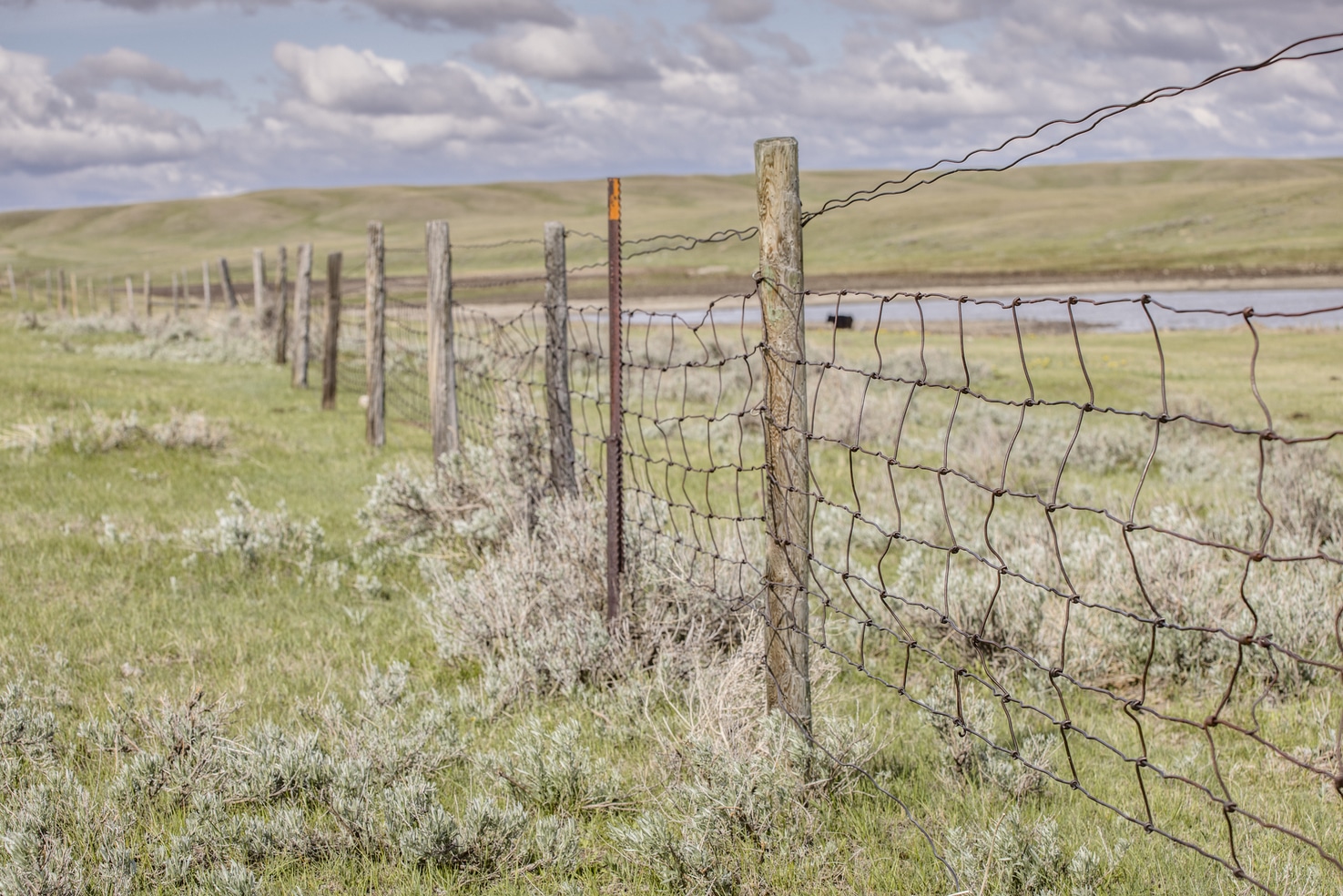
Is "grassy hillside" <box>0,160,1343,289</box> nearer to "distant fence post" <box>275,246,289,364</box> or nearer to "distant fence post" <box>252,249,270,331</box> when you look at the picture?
"distant fence post" <box>252,249,270,331</box>

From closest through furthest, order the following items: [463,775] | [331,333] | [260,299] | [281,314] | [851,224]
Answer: [463,775] < [331,333] < [281,314] < [260,299] < [851,224]

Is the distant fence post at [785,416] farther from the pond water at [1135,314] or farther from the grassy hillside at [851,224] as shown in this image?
the grassy hillside at [851,224]

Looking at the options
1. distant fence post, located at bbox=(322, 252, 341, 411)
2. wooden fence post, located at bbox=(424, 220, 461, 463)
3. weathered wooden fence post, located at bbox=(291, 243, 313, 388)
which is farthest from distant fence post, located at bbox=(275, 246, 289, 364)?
wooden fence post, located at bbox=(424, 220, 461, 463)

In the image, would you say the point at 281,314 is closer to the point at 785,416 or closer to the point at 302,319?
the point at 302,319

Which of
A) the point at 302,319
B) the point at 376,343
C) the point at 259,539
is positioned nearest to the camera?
the point at 259,539

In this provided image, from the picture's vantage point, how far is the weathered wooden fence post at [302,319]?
51.1 feet

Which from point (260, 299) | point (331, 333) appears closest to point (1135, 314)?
point (260, 299)

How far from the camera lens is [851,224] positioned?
319 feet

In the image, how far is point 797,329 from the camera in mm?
3316

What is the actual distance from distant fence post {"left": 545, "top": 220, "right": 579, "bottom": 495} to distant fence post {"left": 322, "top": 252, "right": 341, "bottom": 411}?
7959 millimetres

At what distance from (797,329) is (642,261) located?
84.9m

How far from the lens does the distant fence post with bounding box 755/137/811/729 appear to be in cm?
330

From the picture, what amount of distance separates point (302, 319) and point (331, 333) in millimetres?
2695

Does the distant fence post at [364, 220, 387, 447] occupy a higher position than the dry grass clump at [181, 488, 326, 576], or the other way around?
the distant fence post at [364, 220, 387, 447]
